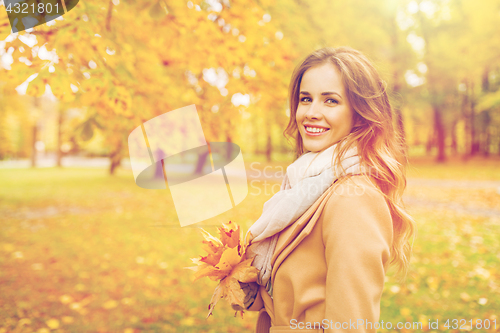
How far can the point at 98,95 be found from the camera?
2.30m

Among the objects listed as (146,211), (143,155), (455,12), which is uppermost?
(455,12)

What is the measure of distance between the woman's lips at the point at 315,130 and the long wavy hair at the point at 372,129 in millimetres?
87

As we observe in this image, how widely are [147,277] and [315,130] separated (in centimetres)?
401

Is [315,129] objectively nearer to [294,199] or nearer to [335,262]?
[294,199]

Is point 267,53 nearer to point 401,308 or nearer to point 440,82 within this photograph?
point 401,308

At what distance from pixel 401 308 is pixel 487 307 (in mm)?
959

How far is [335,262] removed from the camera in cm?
105

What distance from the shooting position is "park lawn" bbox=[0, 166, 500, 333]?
337 cm

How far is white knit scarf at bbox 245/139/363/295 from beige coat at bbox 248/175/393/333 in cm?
4

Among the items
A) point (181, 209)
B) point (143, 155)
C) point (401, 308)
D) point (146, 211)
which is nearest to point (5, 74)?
point (143, 155)

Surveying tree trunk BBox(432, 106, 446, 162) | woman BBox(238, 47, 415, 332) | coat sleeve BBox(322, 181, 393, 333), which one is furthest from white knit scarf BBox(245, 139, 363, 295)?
tree trunk BBox(432, 106, 446, 162)

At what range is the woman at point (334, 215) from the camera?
3.42 ft

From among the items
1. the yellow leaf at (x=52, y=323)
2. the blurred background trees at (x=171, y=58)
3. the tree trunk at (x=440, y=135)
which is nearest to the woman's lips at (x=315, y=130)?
the blurred background trees at (x=171, y=58)

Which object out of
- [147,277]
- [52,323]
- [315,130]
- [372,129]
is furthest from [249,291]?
[147,277]
